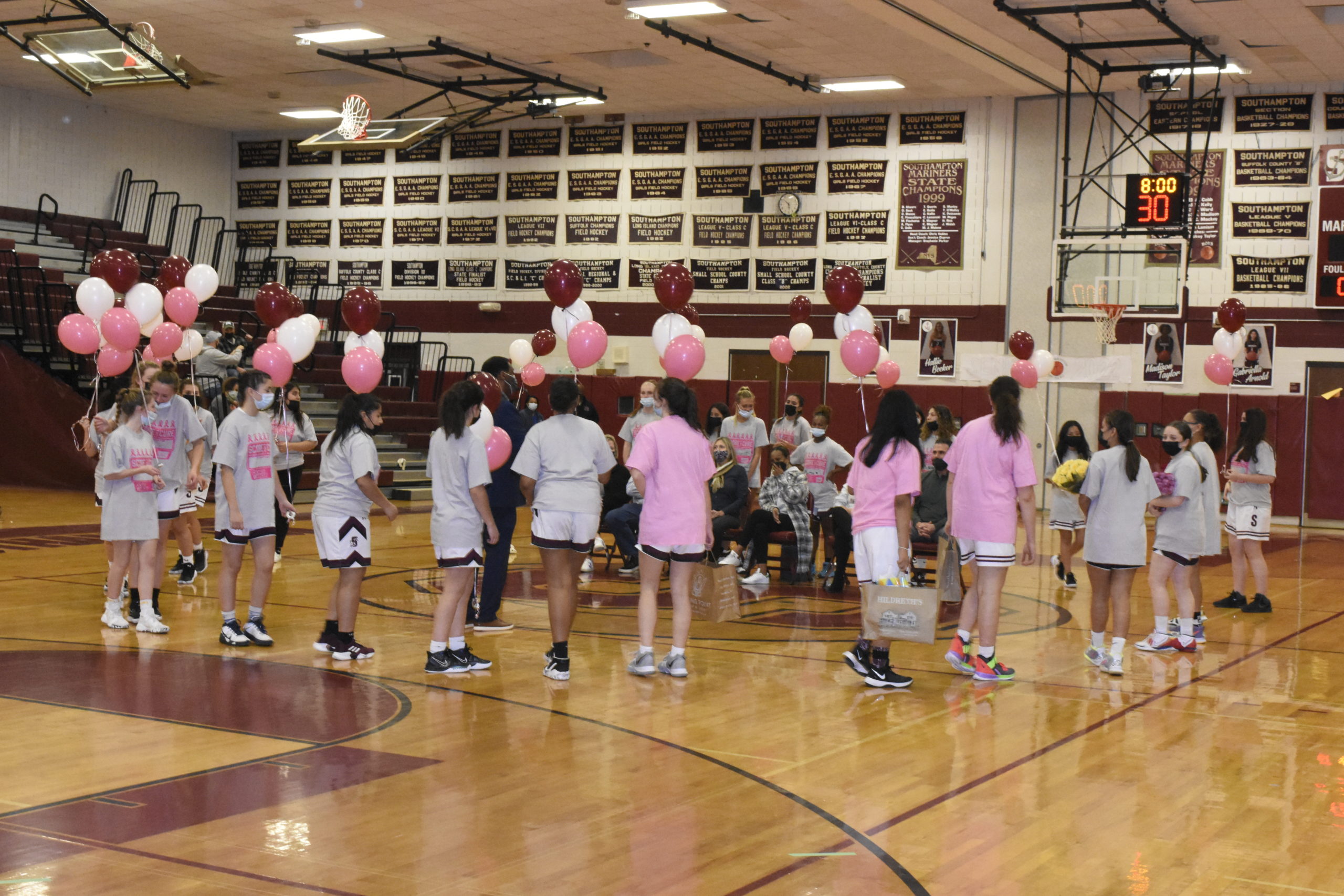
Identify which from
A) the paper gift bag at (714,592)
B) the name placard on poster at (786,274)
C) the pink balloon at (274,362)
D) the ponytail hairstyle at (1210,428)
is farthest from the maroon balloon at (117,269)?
the name placard on poster at (786,274)

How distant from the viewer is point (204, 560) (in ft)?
36.1

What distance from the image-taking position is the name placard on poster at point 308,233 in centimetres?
2397

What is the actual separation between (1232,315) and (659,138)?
9625 mm

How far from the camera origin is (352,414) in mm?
7535

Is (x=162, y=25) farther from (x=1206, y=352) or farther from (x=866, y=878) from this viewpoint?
(x=866, y=878)

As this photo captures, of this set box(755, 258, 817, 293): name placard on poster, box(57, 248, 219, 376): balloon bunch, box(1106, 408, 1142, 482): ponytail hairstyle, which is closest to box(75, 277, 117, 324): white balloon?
box(57, 248, 219, 376): balloon bunch

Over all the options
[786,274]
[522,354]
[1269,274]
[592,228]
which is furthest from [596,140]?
[1269,274]

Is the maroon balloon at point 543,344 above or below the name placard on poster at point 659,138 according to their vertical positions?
below

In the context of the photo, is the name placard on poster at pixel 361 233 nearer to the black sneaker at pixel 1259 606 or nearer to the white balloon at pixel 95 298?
the white balloon at pixel 95 298

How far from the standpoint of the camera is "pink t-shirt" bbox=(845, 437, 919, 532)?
23.8 ft

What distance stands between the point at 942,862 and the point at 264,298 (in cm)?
722

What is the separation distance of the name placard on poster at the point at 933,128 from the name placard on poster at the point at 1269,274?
163 inches

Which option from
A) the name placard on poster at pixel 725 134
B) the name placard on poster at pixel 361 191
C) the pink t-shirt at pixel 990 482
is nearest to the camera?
the pink t-shirt at pixel 990 482

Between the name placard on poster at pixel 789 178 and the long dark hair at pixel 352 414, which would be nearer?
the long dark hair at pixel 352 414
